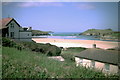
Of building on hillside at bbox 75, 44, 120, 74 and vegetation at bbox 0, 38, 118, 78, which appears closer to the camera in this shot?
building on hillside at bbox 75, 44, 120, 74

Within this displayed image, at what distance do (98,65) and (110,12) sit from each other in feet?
2.63

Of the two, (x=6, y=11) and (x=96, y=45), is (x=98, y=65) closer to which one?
(x=96, y=45)

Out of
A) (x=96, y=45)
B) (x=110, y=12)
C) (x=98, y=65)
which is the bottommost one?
(x=98, y=65)

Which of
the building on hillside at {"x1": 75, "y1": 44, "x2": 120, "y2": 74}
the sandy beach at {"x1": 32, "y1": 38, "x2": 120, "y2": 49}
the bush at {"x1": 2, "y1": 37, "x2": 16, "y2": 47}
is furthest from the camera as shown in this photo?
the bush at {"x1": 2, "y1": 37, "x2": 16, "y2": 47}

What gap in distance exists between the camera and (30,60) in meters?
2.68

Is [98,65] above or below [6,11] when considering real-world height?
below

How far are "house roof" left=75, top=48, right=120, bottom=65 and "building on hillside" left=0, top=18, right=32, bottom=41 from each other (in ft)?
2.95

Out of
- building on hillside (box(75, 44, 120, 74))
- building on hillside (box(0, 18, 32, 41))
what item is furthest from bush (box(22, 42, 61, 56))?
building on hillside (box(75, 44, 120, 74))

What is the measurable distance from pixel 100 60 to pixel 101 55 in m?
0.07


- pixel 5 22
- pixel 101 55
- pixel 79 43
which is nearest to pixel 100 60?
pixel 101 55

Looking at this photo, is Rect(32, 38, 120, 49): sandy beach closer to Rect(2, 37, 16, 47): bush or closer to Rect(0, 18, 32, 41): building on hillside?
Rect(0, 18, 32, 41): building on hillside

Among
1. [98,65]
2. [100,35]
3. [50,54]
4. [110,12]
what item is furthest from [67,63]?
[110,12]

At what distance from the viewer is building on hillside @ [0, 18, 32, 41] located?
8.63 ft

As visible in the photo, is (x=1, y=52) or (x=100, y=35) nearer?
(x=100, y=35)
